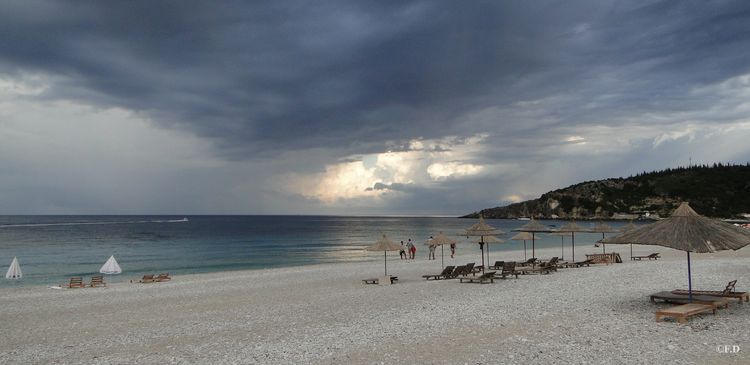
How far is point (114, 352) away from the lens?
9.70 meters

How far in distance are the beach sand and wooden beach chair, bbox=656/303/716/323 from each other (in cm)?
18

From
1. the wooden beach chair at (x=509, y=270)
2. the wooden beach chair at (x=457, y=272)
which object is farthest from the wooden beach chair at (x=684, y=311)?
the wooden beach chair at (x=457, y=272)

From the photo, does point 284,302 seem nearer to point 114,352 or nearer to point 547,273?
point 114,352

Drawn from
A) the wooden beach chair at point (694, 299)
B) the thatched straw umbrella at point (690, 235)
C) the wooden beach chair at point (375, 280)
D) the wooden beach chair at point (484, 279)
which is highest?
the thatched straw umbrella at point (690, 235)

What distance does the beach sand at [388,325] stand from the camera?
8469 millimetres

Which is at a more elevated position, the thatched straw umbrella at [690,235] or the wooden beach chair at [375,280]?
the thatched straw umbrella at [690,235]

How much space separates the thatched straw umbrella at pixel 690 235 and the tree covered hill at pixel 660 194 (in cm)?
Answer: 13661

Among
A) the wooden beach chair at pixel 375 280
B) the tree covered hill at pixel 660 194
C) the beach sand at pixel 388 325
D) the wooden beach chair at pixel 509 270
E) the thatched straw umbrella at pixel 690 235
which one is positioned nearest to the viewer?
the beach sand at pixel 388 325

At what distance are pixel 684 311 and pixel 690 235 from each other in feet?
6.54

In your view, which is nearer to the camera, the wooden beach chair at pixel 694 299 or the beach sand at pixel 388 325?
the beach sand at pixel 388 325

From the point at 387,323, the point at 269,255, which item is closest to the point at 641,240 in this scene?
the point at 387,323

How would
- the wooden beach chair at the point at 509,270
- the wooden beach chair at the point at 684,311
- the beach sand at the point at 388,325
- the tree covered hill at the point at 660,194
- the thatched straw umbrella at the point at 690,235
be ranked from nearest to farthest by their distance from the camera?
the beach sand at the point at 388,325, the wooden beach chair at the point at 684,311, the thatched straw umbrella at the point at 690,235, the wooden beach chair at the point at 509,270, the tree covered hill at the point at 660,194

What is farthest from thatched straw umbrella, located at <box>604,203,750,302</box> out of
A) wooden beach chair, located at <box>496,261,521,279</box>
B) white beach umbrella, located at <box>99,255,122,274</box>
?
white beach umbrella, located at <box>99,255,122,274</box>

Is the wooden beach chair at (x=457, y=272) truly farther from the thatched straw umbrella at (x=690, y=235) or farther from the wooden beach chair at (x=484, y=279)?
the thatched straw umbrella at (x=690, y=235)
